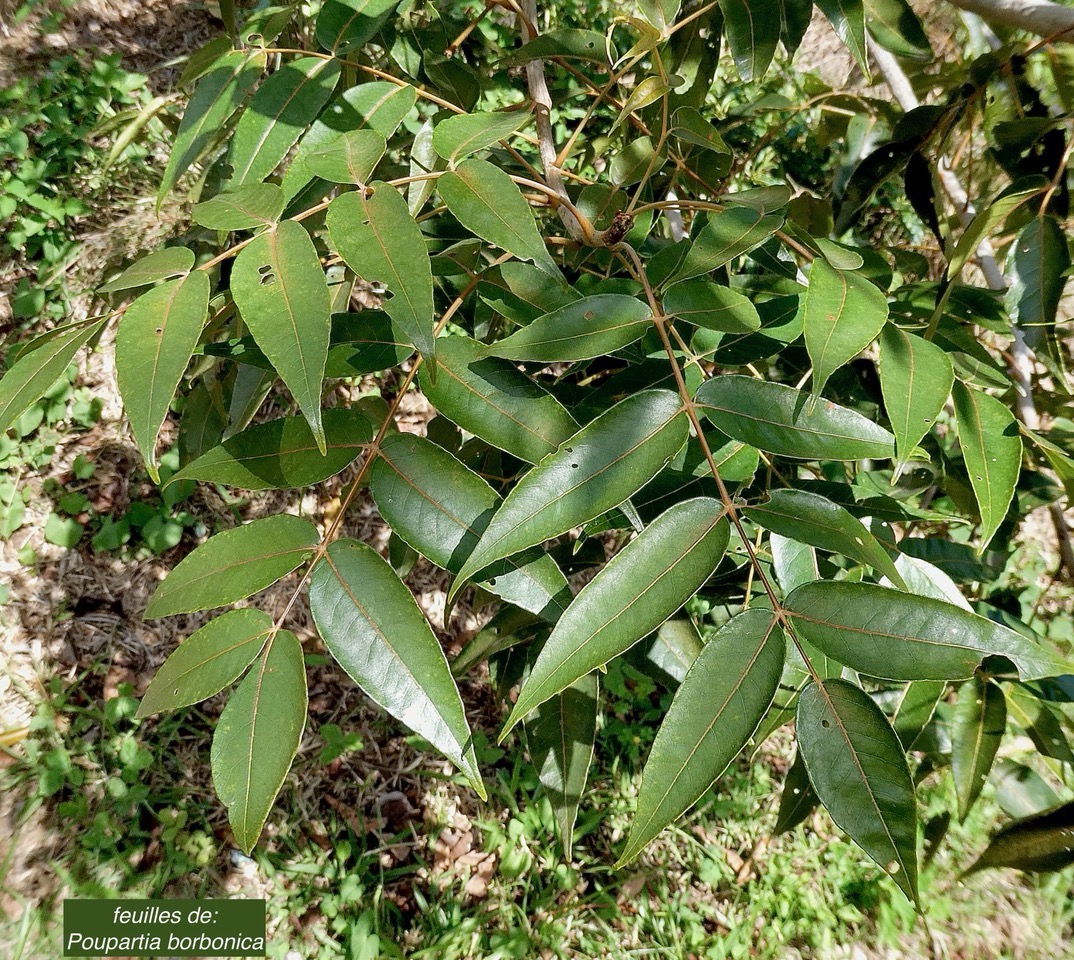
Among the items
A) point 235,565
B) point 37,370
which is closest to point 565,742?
point 235,565

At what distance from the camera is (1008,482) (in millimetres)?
743

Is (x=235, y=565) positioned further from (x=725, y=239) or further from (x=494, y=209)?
(x=725, y=239)

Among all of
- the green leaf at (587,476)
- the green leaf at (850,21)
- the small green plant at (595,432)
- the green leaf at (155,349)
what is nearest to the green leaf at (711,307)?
the small green plant at (595,432)

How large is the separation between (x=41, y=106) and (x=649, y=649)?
227 centimetres

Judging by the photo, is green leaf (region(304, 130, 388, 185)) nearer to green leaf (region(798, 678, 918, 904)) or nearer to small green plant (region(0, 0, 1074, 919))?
small green plant (region(0, 0, 1074, 919))

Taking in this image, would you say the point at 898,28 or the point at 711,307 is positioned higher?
the point at 898,28

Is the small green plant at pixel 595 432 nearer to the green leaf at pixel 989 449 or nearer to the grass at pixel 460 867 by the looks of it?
the green leaf at pixel 989 449

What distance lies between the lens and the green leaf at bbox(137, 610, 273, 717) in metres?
0.62

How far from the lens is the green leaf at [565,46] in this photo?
0.90 metres

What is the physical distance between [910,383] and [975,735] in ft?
1.72

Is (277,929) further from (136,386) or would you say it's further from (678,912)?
(136,386)

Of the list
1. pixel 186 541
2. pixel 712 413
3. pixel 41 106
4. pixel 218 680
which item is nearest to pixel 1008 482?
pixel 712 413

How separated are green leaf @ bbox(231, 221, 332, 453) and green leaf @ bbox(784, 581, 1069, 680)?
0.43 m

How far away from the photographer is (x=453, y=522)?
68 centimetres
